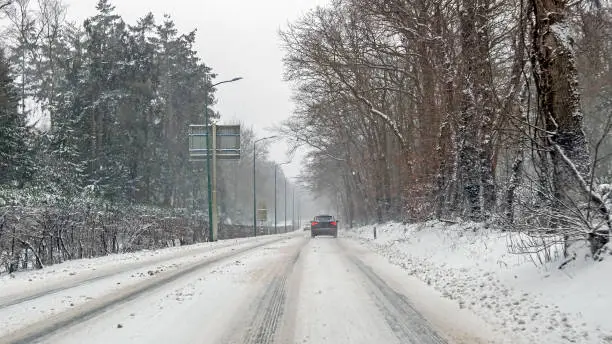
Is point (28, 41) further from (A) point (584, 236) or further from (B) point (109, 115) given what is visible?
(A) point (584, 236)

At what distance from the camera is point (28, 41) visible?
3953 centimetres

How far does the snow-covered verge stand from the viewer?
5539mm

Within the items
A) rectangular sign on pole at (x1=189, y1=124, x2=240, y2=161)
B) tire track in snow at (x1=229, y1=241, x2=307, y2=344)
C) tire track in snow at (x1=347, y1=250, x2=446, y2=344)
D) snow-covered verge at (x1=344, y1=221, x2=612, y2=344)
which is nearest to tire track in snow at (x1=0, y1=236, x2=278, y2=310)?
tire track in snow at (x1=229, y1=241, x2=307, y2=344)

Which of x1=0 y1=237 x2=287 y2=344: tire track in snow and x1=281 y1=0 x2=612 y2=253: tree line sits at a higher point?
x1=281 y1=0 x2=612 y2=253: tree line

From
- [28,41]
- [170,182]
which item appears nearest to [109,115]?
[28,41]

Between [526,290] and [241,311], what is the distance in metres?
4.12

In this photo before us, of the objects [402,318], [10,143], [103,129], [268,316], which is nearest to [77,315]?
[268,316]

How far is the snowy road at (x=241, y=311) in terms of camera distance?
5.89 meters

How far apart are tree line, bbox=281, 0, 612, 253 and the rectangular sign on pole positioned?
556 centimetres

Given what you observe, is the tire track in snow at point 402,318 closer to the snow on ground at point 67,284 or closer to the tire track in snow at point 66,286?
the snow on ground at point 67,284

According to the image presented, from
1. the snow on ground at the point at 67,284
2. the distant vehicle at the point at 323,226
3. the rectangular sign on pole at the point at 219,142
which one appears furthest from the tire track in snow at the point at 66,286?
the distant vehicle at the point at 323,226

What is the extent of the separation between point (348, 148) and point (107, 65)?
20.8 metres

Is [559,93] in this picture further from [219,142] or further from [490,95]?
[219,142]

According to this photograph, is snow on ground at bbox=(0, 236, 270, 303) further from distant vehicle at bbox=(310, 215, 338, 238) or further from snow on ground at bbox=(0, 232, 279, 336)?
distant vehicle at bbox=(310, 215, 338, 238)
